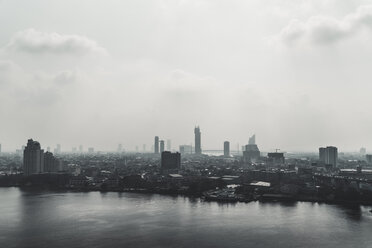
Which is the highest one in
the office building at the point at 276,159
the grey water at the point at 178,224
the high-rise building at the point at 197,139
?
Result: the high-rise building at the point at 197,139

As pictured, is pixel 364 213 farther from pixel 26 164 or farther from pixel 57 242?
pixel 26 164

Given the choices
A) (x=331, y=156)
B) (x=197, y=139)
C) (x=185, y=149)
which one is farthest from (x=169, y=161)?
(x=185, y=149)

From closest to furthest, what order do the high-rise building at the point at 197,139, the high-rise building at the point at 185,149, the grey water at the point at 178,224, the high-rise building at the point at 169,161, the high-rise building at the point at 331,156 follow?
the grey water at the point at 178,224 < the high-rise building at the point at 169,161 < the high-rise building at the point at 331,156 < the high-rise building at the point at 197,139 < the high-rise building at the point at 185,149

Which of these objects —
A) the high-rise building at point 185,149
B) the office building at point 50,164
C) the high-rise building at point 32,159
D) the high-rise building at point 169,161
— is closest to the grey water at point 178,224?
the high-rise building at point 32,159

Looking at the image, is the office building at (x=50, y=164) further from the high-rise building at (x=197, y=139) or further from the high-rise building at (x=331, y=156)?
the high-rise building at (x=197, y=139)

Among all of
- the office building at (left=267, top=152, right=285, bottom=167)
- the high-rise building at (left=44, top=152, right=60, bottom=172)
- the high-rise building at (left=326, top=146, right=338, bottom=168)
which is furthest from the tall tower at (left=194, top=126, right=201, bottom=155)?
the high-rise building at (left=44, top=152, right=60, bottom=172)

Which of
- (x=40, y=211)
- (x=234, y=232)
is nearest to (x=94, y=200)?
(x=40, y=211)
